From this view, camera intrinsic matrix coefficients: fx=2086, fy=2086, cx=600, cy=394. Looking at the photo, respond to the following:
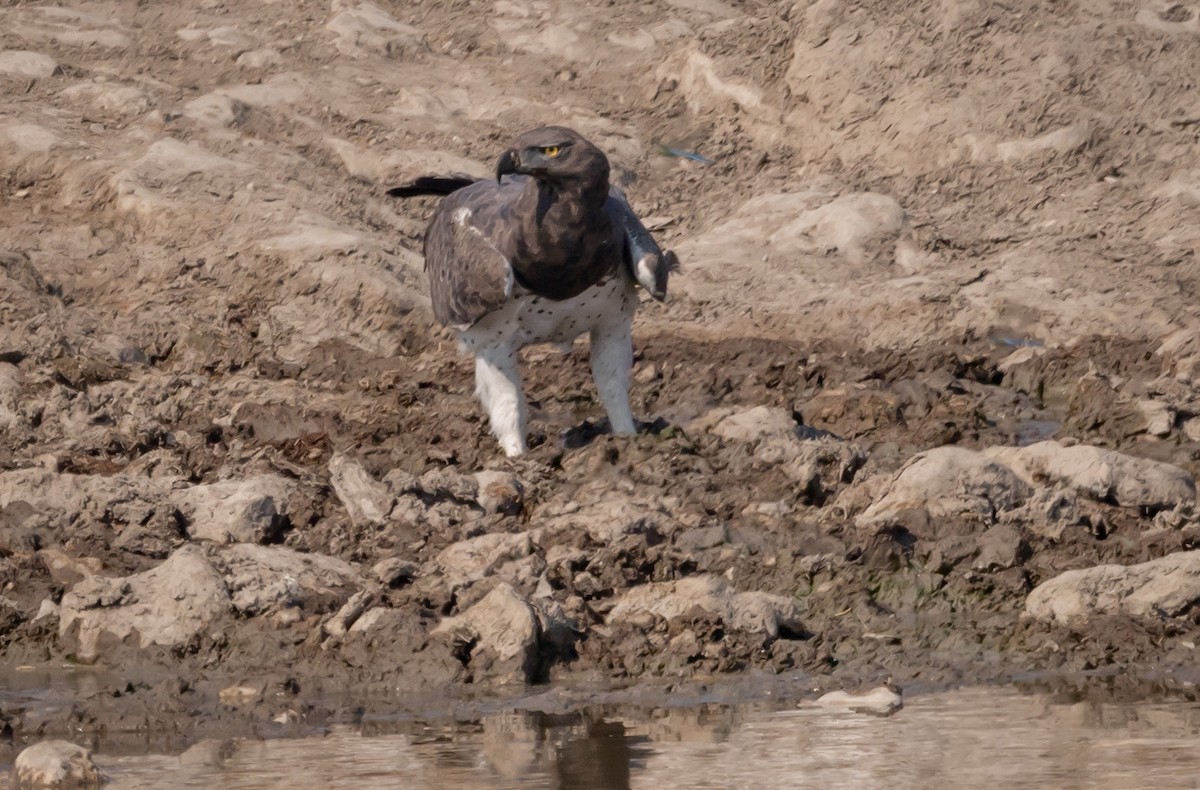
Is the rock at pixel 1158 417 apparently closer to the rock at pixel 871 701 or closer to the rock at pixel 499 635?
the rock at pixel 871 701

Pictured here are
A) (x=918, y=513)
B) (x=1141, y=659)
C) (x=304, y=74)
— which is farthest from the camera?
(x=304, y=74)

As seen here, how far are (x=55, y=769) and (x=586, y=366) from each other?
6680mm

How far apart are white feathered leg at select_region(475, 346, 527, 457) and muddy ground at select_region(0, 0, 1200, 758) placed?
21 centimetres

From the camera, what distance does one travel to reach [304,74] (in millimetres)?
16438

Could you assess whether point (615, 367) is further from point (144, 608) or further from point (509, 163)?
point (144, 608)

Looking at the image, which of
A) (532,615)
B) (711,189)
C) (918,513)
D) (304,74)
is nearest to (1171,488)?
(918,513)

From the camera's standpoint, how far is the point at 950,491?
8734 mm

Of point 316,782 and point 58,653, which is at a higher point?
point 316,782

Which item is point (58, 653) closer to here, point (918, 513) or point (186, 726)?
point (186, 726)

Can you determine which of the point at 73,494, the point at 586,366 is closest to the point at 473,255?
the point at 73,494

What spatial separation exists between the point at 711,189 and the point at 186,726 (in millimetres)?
9295

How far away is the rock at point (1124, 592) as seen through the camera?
7.80 meters

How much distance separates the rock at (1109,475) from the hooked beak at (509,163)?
2.47 meters

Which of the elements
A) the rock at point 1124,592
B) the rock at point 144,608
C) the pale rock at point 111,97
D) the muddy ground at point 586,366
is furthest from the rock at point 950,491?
the pale rock at point 111,97
